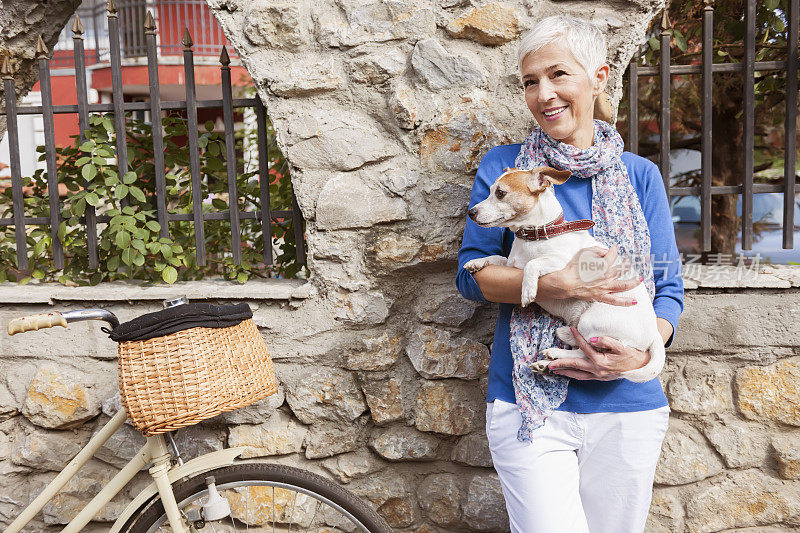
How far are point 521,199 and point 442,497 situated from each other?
52.8 inches

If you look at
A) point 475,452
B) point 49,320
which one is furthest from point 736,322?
point 49,320

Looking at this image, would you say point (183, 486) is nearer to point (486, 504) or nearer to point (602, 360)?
point (486, 504)

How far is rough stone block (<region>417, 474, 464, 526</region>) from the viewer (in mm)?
2463

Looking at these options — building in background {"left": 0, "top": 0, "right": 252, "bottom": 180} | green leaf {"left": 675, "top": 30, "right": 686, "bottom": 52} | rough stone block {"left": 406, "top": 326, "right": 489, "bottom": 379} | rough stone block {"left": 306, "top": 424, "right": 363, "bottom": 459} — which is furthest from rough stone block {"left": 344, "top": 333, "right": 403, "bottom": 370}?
building in background {"left": 0, "top": 0, "right": 252, "bottom": 180}

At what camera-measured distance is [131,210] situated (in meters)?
2.55

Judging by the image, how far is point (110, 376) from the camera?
2512mm

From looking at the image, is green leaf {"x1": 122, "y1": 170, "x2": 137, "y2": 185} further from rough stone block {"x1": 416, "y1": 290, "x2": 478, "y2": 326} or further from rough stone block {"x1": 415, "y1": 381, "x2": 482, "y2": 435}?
rough stone block {"x1": 415, "y1": 381, "x2": 482, "y2": 435}

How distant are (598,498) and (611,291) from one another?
61 cm

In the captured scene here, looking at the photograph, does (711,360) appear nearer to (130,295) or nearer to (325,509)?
(325,509)

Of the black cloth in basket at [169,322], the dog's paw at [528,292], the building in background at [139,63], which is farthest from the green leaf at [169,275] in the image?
the building in background at [139,63]

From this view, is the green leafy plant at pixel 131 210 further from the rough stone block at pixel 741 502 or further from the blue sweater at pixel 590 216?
the rough stone block at pixel 741 502

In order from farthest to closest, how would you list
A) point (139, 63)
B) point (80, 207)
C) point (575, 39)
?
point (139, 63) < point (80, 207) < point (575, 39)

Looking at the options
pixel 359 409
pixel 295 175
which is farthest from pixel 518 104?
pixel 359 409

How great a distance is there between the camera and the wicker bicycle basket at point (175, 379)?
1.77m
